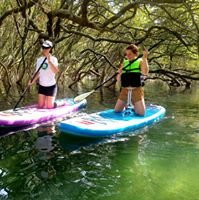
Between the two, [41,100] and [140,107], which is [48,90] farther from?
[140,107]

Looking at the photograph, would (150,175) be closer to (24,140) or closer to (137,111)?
(24,140)

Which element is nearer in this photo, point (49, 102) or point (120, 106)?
point (120, 106)

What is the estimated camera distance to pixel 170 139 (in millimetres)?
7711

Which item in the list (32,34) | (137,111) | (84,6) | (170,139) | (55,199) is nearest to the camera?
(55,199)

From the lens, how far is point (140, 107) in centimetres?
884

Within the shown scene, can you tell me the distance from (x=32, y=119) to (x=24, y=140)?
110cm

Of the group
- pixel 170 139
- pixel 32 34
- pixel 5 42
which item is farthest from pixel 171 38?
pixel 170 139

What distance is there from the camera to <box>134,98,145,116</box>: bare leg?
8816 mm

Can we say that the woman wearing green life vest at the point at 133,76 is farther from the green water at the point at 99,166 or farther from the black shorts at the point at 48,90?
the black shorts at the point at 48,90

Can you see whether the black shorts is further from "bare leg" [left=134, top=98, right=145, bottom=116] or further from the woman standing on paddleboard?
"bare leg" [left=134, top=98, right=145, bottom=116]

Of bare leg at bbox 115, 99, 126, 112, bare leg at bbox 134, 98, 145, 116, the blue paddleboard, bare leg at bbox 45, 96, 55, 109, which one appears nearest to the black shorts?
bare leg at bbox 45, 96, 55, 109

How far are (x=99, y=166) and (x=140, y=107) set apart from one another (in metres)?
3.42

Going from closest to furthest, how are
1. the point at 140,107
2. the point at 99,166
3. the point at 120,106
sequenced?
1. the point at 99,166
2. the point at 140,107
3. the point at 120,106

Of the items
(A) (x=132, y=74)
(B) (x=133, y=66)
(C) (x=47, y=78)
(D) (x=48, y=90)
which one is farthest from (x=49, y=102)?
(B) (x=133, y=66)
